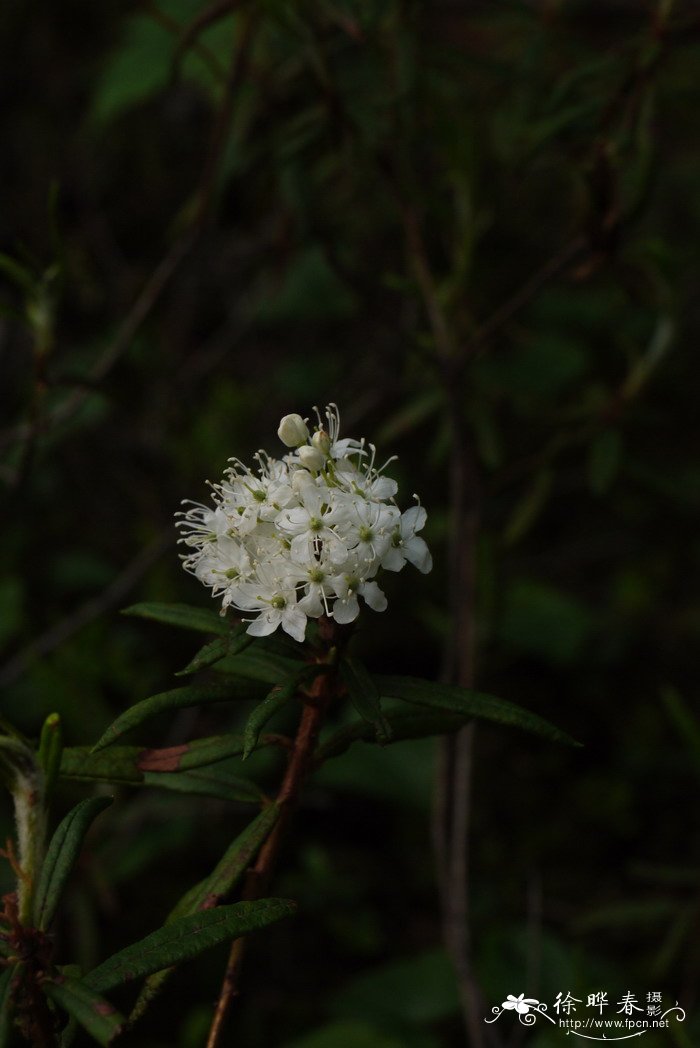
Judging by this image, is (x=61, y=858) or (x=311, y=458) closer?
(x=61, y=858)

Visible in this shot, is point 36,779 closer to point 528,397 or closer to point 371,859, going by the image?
point 371,859

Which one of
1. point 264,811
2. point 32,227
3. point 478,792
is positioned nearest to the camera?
point 264,811

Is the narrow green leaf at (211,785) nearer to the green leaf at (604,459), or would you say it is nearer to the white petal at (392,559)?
the white petal at (392,559)

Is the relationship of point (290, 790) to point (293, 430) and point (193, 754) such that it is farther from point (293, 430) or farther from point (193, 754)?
point (293, 430)

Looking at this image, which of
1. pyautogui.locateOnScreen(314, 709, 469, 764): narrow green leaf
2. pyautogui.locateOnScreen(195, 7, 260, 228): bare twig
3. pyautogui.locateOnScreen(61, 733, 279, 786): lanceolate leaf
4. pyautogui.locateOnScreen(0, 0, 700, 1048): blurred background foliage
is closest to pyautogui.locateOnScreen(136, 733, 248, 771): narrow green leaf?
pyautogui.locateOnScreen(61, 733, 279, 786): lanceolate leaf

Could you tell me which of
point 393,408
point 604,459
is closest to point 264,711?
point 604,459

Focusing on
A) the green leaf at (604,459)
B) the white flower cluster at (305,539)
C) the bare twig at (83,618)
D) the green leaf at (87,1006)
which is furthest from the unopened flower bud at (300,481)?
the bare twig at (83,618)

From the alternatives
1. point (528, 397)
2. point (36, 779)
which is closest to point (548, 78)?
point (528, 397)
